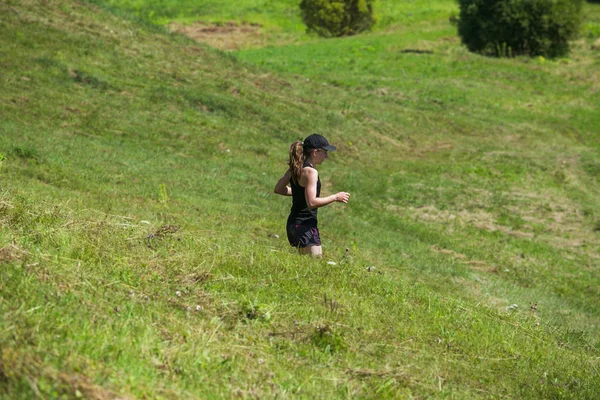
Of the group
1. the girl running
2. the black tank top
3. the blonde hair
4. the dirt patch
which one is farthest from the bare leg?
the dirt patch

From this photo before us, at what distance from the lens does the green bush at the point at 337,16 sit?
5662 centimetres

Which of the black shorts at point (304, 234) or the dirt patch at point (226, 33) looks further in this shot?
the dirt patch at point (226, 33)

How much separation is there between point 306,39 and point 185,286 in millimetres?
51816

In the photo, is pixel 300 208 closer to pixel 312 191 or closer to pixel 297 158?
pixel 312 191

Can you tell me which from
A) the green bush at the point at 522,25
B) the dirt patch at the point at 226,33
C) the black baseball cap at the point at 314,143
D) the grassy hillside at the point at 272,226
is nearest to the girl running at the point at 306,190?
the black baseball cap at the point at 314,143

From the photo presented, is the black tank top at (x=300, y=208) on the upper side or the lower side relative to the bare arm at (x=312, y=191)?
lower

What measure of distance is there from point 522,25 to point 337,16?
17128 mm

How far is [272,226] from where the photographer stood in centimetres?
1231

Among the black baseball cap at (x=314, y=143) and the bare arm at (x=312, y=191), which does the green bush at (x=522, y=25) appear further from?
the bare arm at (x=312, y=191)

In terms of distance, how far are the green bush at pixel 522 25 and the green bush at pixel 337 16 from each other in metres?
12.9

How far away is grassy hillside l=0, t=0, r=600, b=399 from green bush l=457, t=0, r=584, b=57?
5.67m

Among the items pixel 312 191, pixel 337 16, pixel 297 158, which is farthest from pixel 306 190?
pixel 337 16

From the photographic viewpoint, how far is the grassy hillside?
4871mm

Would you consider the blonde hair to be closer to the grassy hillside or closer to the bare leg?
the bare leg
